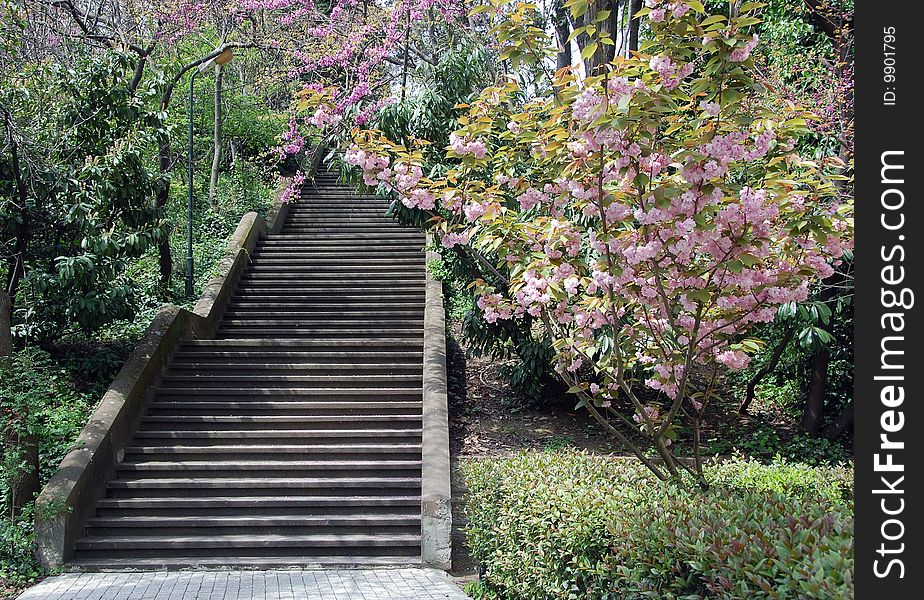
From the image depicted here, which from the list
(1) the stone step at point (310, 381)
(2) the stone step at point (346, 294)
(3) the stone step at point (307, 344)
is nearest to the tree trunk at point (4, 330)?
(1) the stone step at point (310, 381)

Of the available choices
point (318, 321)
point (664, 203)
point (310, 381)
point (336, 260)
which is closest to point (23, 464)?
point (310, 381)

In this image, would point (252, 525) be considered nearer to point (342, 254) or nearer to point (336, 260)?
point (336, 260)

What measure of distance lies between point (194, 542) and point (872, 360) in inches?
258

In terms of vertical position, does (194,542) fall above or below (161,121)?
below

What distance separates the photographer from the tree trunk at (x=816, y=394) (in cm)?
994

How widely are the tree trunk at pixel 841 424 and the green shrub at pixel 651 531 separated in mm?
3808

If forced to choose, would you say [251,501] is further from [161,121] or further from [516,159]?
[161,121]

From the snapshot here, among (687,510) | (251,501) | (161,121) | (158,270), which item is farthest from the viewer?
(158,270)

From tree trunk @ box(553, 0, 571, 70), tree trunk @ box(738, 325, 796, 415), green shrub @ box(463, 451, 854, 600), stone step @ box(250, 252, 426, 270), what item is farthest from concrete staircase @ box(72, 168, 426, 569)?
tree trunk @ box(553, 0, 571, 70)

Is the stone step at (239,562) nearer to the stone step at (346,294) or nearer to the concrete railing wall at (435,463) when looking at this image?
the concrete railing wall at (435,463)

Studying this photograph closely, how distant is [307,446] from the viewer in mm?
8805

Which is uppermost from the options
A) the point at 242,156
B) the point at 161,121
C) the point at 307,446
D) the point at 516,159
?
the point at 242,156

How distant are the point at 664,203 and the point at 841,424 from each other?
23.7 feet

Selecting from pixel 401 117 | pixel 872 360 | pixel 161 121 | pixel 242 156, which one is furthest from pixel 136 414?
pixel 242 156
